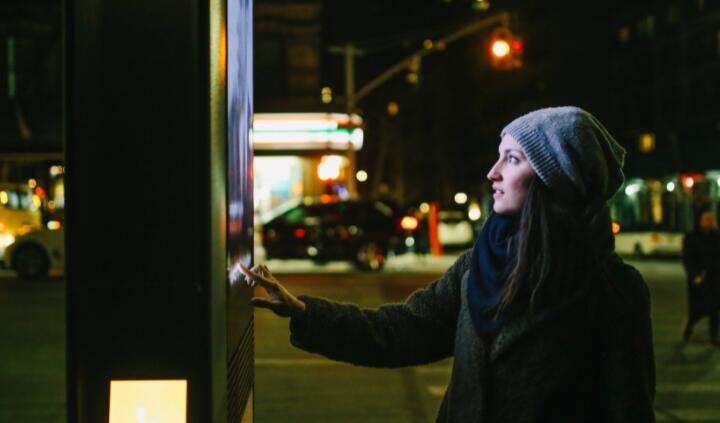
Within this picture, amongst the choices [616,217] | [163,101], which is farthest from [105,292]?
[616,217]

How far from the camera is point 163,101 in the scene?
244 cm

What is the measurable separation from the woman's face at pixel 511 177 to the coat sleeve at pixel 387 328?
284mm

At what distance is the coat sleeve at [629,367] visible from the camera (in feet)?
7.48

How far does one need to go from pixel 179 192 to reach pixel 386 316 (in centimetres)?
74

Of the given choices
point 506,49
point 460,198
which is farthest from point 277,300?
point 460,198

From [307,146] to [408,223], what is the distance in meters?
8.05

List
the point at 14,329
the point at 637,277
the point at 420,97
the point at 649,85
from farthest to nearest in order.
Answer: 1. the point at 420,97
2. the point at 649,85
3. the point at 14,329
4. the point at 637,277

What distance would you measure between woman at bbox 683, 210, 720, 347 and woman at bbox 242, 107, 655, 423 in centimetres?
1008

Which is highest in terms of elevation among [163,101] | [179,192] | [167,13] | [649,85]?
[649,85]

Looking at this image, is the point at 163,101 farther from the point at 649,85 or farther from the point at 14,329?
the point at 649,85

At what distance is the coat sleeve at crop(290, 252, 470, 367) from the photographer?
265 cm

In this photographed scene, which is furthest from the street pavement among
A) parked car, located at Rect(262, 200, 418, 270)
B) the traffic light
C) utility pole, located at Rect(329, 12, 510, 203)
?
parked car, located at Rect(262, 200, 418, 270)

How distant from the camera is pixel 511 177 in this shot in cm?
245

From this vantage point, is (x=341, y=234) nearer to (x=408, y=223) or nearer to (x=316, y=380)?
(x=408, y=223)
